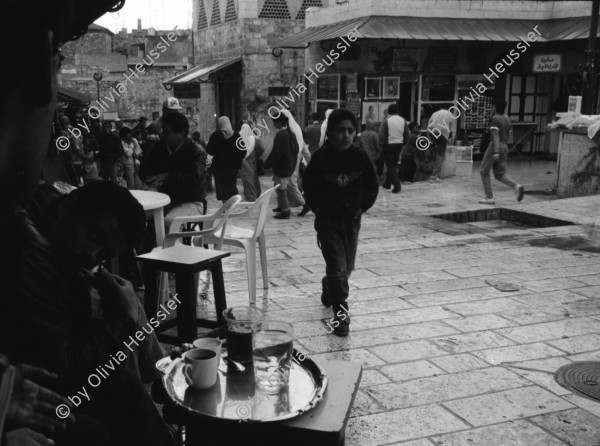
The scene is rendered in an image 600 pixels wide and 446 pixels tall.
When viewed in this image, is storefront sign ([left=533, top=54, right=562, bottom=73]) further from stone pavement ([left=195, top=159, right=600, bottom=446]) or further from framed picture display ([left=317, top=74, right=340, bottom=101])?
stone pavement ([left=195, top=159, right=600, bottom=446])

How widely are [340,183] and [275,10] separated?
56.2ft

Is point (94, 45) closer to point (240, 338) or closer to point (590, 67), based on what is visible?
point (590, 67)

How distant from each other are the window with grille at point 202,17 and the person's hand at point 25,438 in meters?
24.7

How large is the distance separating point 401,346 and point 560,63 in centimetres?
1481

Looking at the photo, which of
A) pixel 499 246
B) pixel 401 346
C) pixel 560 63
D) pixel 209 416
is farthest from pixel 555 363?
pixel 560 63

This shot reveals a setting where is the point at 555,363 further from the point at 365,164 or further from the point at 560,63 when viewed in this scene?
the point at 560,63

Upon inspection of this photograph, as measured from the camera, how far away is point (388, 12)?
16.0 meters

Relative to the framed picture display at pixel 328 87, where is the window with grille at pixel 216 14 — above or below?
above

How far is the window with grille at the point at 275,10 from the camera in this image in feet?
67.3

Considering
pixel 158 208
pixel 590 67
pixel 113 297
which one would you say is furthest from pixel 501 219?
pixel 113 297

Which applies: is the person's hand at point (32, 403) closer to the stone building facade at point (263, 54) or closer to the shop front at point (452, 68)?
the shop front at point (452, 68)

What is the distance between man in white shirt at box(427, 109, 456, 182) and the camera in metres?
14.0

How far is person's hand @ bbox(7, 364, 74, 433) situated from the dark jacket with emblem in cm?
327

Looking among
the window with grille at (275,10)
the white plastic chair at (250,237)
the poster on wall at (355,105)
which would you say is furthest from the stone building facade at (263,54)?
the white plastic chair at (250,237)
